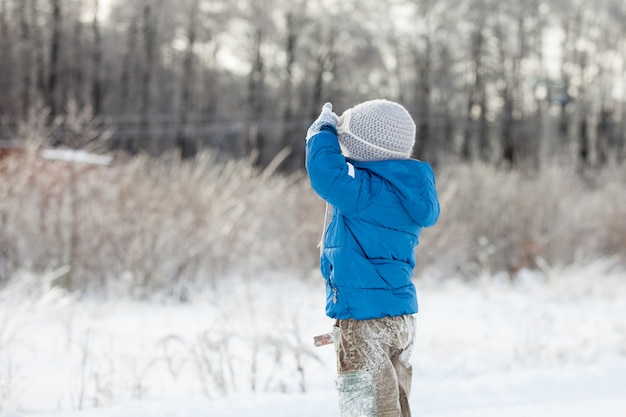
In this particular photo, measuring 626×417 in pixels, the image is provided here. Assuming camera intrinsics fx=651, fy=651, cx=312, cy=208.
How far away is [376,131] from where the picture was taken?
220cm

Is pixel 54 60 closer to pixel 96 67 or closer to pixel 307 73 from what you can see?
pixel 96 67

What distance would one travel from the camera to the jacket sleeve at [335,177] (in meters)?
2.11

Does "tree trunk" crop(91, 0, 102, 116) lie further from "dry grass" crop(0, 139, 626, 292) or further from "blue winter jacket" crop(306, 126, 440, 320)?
"blue winter jacket" crop(306, 126, 440, 320)

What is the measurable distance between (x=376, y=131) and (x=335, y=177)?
0.23m

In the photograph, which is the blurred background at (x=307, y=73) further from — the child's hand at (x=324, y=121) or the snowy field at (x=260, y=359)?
the child's hand at (x=324, y=121)

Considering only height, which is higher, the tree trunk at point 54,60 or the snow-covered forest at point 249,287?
the tree trunk at point 54,60

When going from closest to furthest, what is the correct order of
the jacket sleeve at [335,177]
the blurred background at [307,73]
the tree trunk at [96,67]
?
the jacket sleeve at [335,177], the blurred background at [307,73], the tree trunk at [96,67]

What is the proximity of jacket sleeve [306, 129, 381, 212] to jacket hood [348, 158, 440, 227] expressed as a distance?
0.19ft

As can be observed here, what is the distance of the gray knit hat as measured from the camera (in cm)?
220

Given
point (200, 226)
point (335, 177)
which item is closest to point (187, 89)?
point (200, 226)

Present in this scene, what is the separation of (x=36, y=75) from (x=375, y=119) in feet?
81.9

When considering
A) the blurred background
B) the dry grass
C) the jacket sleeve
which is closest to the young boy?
the jacket sleeve

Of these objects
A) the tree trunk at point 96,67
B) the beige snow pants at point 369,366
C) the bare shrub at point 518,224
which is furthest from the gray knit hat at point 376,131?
the tree trunk at point 96,67

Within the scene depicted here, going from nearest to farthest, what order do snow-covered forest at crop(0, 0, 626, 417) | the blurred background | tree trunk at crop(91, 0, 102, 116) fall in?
snow-covered forest at crop(0, 0, 626, 417)
the blurred background
tree trunk at crop(91, 0, 102, 116)
